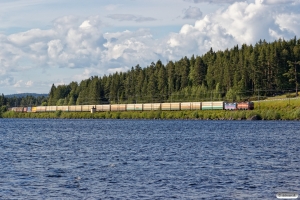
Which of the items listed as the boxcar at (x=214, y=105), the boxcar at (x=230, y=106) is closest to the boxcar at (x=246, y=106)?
the boxcar at (x=230, y=106)

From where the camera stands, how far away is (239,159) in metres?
55.2

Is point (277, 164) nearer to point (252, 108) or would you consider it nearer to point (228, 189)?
point (228, 189)

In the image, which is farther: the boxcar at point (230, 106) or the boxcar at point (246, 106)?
the boxcar at point (230, 106)

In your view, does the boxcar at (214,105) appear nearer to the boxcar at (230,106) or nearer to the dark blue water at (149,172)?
the boxcar at (230,106)

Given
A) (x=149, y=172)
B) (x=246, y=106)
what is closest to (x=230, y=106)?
(x=246, y=106)

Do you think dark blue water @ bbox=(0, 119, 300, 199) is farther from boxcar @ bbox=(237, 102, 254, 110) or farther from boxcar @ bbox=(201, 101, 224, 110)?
boxcar @ bbox=(201, 101, 224, 110)

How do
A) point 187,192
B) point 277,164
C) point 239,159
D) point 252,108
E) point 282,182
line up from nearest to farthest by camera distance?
1. point 187,192
2. point 282,182
3. point 277,164
4. point 239,159
5. point 252,108

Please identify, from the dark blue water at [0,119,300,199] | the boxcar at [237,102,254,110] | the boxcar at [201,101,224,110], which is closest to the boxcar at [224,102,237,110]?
the boxcar at [237,102,254,110]

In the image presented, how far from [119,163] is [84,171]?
6.09 meters

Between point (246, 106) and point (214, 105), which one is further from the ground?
point (214, 105)

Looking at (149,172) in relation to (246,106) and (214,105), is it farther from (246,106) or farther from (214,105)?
(214,105)

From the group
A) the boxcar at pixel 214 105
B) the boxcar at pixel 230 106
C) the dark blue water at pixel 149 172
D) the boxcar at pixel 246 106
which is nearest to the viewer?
the dark blue water at pixel 149 172

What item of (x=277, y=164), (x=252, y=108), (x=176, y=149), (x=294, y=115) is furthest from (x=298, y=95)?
(x=277, y=164)

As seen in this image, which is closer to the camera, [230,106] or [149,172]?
[149,172]
